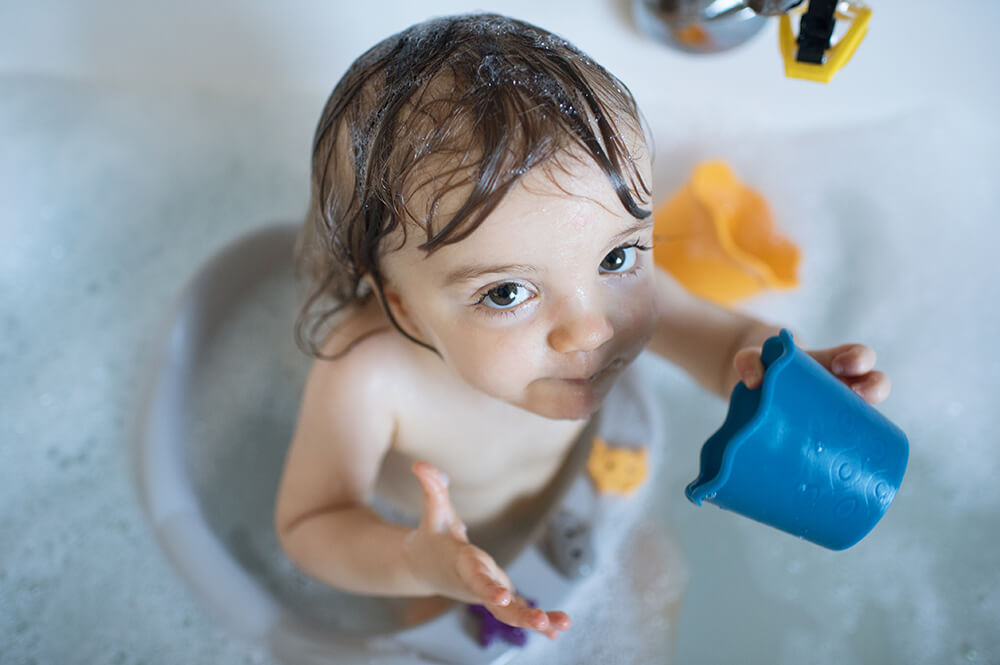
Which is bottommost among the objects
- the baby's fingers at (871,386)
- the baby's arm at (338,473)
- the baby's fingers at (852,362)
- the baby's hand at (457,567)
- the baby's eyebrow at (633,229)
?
the baby's arm at (338,473)

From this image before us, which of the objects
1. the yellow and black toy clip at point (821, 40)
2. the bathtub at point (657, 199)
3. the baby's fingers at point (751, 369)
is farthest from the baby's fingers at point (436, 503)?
the yellow and black toy clip at point (821, 40)

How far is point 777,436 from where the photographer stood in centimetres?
54

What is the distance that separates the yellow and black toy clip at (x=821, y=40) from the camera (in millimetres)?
766

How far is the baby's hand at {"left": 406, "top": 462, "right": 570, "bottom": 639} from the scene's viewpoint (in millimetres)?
572

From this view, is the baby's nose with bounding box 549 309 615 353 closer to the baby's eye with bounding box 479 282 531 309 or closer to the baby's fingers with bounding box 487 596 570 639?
the baby's eye with bounding box 479 282 531 309

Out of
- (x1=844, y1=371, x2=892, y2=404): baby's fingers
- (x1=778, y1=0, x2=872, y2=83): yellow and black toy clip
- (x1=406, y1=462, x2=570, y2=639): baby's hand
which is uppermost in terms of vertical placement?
(x1=778, y1=0, x2=872, y2=83): yellow and black toy clip

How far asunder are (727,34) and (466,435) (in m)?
0.64

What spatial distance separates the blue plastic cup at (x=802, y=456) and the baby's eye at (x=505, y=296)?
0.56ft

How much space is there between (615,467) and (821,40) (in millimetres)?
478

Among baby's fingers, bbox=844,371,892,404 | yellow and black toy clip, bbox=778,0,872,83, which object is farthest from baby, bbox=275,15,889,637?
yellow and black toy clip, bbox=778,0,872,83

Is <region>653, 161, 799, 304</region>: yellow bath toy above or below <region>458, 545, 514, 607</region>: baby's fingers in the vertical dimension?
below

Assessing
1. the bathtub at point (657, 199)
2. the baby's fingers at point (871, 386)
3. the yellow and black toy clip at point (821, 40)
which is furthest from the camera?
the bathtub at point (657, 199)

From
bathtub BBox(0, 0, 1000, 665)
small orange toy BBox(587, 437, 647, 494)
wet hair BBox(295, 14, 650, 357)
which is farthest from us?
bathtub BBox(0, 0, 1000, 665)

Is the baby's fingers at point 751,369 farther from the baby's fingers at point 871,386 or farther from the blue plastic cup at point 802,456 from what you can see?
the baby's fingers at point 871,386
